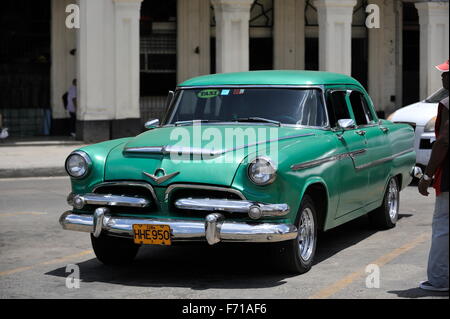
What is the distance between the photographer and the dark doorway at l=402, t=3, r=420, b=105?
2984 cm

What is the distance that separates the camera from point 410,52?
98.2 ft

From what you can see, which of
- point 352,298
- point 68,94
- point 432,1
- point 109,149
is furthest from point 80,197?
point 432,1

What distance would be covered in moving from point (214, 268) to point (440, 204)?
86.3 inches

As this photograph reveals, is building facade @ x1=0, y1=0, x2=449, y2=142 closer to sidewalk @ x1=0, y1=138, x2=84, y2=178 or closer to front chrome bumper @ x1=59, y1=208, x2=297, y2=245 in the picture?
sidewalk @ x1=0, y1=138, x2=84, y2=178

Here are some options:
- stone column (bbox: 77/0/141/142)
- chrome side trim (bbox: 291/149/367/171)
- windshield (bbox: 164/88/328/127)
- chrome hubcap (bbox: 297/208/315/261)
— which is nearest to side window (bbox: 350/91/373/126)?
chrome side trim (bbox: 291/149/367/171)

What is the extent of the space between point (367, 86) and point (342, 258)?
20657 mm

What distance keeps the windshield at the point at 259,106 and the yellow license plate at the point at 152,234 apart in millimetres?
1642

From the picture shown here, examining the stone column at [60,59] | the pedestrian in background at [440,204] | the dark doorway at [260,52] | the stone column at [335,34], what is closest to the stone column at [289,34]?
the dark doorway at [260,52]

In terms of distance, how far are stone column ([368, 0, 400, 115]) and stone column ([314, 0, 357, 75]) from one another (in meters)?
4.02

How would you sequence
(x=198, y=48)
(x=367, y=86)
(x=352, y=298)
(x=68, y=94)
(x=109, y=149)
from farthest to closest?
1. (x=367, y=86)
2. (x=198, y=48)
3. (x=68, y=94)
4. (x=109, y=149)
5. (x=352, y=298)

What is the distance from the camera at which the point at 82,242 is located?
9914 millimetres

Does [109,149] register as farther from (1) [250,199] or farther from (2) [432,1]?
(2) [432,1]

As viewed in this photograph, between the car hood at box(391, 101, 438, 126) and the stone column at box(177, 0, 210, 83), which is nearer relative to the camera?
the car hood at box(391, 101, 438, 126)

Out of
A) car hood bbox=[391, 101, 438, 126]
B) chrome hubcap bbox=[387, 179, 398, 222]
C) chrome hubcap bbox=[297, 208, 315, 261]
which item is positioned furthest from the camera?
car hood bbox=[391, 101, 438, 126]
